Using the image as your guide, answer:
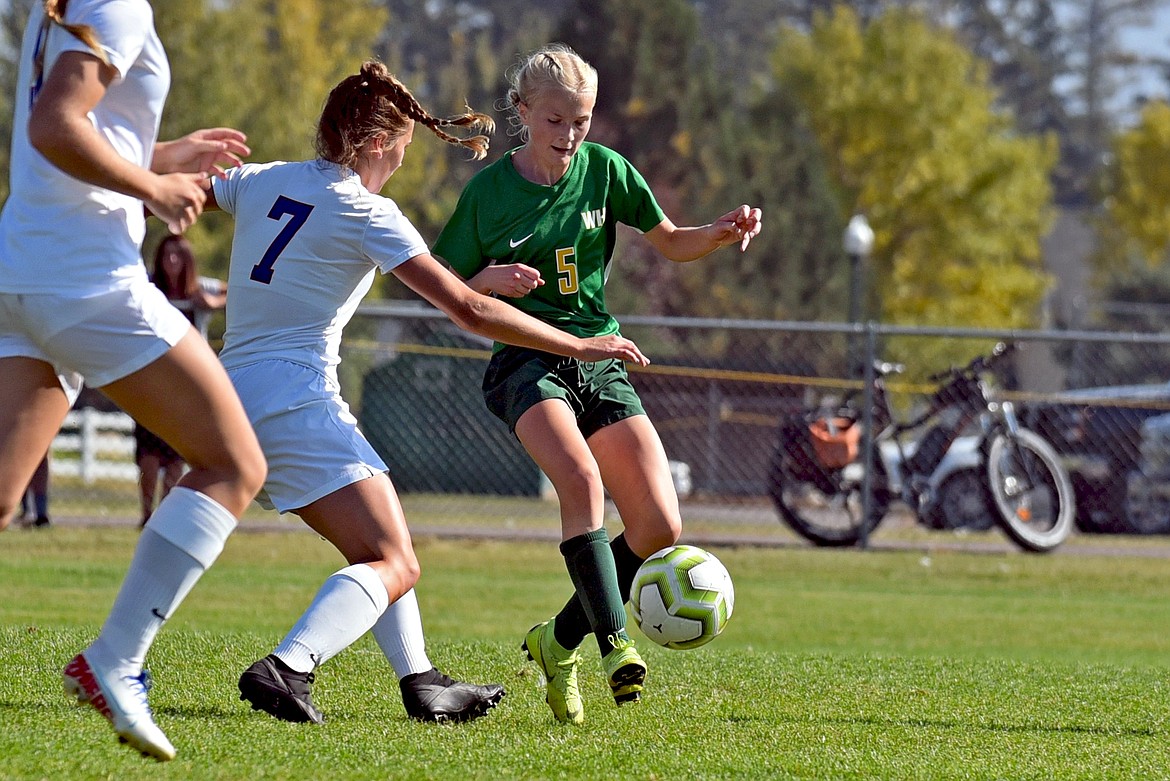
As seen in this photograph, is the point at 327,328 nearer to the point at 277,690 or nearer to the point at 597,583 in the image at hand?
the point at 277,690

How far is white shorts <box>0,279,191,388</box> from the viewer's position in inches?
138

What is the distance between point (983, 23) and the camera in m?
76.2

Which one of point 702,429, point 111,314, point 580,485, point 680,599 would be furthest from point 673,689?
point 702,429

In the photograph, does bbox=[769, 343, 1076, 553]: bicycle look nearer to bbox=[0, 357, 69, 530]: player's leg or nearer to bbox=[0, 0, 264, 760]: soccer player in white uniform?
bbox=[0, 0, 264, 760]: soccer player in white uniform

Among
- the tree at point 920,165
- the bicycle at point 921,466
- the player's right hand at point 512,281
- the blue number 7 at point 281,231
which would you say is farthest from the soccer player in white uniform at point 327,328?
the tree at point 920,165

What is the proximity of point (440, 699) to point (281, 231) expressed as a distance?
1.51m

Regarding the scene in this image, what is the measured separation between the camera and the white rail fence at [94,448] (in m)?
20.7

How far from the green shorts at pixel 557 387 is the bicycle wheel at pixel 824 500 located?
26.9ft

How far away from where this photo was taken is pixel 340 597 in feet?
14.8

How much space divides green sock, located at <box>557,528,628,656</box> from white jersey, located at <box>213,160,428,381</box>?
98cm

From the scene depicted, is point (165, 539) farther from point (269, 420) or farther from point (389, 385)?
point (389, 385)

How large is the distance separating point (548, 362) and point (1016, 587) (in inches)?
276

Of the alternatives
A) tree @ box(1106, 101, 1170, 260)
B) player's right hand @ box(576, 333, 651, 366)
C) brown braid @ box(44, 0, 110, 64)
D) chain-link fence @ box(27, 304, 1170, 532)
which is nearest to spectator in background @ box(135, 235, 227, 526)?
chain-link fence @ box(27, 304, 1170, 532)

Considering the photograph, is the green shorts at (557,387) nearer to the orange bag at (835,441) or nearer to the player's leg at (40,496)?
the player's leg at (40,496)
